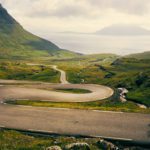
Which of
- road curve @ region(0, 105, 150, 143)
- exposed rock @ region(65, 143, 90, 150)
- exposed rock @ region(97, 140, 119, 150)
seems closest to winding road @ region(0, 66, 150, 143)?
road curve @ region(0, 105, 150, 143)

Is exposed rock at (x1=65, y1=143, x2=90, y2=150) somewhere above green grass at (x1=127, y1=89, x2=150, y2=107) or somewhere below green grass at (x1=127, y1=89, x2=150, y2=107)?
above

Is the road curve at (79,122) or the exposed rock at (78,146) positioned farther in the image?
the road curve at (79,122)

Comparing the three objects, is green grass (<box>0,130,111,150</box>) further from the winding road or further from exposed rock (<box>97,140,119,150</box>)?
the winding road

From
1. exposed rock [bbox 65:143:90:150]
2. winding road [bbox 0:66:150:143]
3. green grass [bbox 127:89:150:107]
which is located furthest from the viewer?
green grass [bbox 127:89:150:107]

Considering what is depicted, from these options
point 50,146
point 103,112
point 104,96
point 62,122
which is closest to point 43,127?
point 62,122

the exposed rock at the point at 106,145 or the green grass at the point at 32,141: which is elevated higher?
the exposed rock at the point at 106,145

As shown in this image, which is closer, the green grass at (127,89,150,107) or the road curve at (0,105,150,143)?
the road curve at (0,105,150,143)

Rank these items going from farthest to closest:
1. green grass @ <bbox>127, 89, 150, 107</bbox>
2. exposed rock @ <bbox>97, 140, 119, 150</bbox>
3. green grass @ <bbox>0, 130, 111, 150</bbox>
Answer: green grass @ <bbox>127, 89, 150, 107</bbox>
green grass @ <bbox>0, 130, 111, 150</bbox>
exposed rock @ <bbox>97, 140, 119, 150</bbox>

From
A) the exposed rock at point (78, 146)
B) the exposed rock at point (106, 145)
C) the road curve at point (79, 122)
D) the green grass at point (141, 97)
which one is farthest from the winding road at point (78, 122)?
the green grass at point (141, 97)

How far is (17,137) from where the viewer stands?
129 ft

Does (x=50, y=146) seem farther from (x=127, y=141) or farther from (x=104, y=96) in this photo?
(x=104, y=96)

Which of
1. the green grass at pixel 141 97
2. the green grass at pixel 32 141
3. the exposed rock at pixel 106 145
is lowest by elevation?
the green grass at pixel 141 97

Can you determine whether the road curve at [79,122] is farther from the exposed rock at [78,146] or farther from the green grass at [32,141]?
the exposed rock at [78,146]

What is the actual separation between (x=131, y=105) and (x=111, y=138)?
91.9 ft
